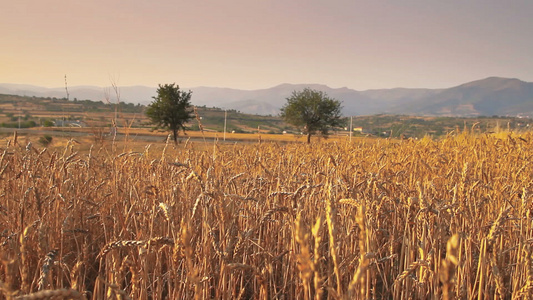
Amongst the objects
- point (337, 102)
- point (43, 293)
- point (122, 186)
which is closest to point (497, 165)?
point (122, 186)

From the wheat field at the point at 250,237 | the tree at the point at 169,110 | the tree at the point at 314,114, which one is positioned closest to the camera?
the wheat field at the point at 250,237

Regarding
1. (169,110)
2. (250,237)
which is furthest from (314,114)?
(250,237)

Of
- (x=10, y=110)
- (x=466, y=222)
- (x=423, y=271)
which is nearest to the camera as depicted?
(x=423, y=271)

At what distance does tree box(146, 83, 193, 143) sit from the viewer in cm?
3195

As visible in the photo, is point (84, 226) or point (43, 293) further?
point (84, 226)

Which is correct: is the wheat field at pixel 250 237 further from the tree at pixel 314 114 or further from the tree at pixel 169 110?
the tree at pixel 314 114

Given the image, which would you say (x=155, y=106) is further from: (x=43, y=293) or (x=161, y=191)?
(x=43, y=293)

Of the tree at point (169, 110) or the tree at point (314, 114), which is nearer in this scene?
the tree at point (169, 110)

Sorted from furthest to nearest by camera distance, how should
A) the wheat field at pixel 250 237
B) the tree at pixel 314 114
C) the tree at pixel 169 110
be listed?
the tree at pixel 314 114 → the tree at pixel 169 110 → the wheat field at pixel 250 237

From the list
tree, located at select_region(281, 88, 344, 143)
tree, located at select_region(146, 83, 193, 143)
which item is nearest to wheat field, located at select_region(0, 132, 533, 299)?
tree, located at select_region(146, 83, 193, 143)

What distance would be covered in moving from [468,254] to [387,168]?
10.3 feet

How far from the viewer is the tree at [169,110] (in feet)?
105

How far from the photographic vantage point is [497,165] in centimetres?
547

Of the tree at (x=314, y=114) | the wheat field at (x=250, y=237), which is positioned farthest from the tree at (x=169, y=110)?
the wheat field at (x=250, y=237)
